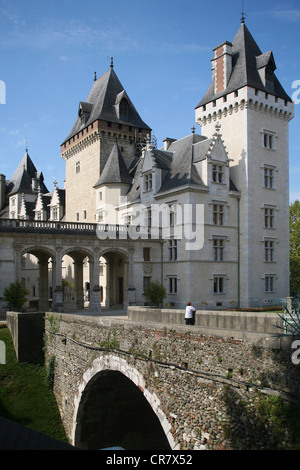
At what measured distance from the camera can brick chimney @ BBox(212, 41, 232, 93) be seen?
3578 centimetres

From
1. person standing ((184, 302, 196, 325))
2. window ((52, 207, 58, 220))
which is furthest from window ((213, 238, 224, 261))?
window ((52, 207, 58, 220))

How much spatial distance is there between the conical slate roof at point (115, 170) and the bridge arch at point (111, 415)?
23.8 metres

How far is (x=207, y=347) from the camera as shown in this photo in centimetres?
1148

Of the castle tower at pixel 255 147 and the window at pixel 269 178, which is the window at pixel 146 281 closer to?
the castle tower at pixel 255 147

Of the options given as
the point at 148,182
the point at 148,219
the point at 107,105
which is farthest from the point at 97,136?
the point at 148,219

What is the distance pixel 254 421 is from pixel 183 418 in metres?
2.79

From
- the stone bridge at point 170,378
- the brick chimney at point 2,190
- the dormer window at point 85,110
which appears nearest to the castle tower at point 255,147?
the dormer window at point 85,110

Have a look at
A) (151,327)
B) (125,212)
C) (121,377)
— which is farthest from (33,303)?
(151,327)

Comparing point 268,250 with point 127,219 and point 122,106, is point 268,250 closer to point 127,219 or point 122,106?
point 127,219

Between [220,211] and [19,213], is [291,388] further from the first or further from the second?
[19,213]

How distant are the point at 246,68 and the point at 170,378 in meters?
28.7

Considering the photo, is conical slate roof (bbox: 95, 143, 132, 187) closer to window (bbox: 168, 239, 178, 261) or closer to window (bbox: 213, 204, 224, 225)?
window (bbox: 168, 239, 178, 261)

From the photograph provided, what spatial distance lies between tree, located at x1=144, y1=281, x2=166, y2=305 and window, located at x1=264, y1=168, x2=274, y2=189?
1195cm

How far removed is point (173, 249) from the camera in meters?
33.2
